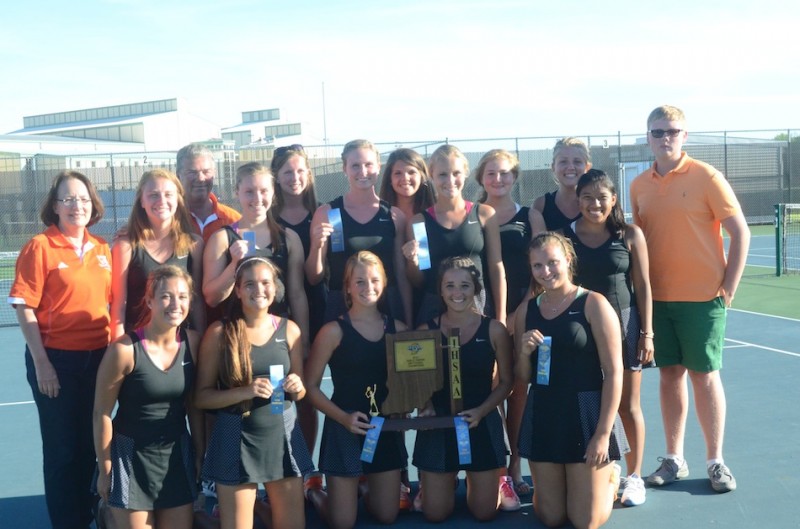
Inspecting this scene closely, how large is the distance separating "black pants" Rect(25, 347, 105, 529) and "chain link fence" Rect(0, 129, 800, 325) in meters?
9.44

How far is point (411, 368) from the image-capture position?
4.39 meters

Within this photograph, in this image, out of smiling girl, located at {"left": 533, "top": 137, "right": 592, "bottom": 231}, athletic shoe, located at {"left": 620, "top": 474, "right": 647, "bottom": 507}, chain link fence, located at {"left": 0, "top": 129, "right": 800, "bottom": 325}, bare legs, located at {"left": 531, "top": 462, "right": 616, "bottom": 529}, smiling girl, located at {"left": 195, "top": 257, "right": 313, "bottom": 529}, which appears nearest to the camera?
smiling girl, located at {"left": 195, "top": 257, "right": 313, "bottom": 529}

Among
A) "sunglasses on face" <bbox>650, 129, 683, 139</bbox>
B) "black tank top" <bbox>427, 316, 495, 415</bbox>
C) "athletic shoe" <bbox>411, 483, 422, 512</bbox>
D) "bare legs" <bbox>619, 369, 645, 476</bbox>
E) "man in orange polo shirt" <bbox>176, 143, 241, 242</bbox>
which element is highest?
"sunglasses on face" <bbox>650, 129, 683, 139</bbox>

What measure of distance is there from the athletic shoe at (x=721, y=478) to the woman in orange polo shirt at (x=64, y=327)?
338 cm

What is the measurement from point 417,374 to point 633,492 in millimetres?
1359

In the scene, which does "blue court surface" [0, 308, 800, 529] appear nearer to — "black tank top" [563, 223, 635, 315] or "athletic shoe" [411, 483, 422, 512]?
"athletic shoe" [411, 483, 422, 512]

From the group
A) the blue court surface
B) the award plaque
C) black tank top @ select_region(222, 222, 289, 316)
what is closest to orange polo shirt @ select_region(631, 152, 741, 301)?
the blue court surface

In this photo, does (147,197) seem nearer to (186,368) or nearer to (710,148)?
(186,368)

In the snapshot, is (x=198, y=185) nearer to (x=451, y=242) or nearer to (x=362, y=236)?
(x=362, y=236)

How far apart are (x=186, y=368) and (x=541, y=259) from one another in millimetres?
1847

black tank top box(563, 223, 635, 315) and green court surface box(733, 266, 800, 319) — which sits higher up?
black tank top box(563, 223, 635, 315)

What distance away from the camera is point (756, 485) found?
4727mm

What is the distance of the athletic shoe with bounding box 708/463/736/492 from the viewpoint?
183 inches

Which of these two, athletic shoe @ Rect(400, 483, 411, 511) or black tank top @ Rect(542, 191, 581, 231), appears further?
black tank top @ Rect(542, 191, 581, 231)
